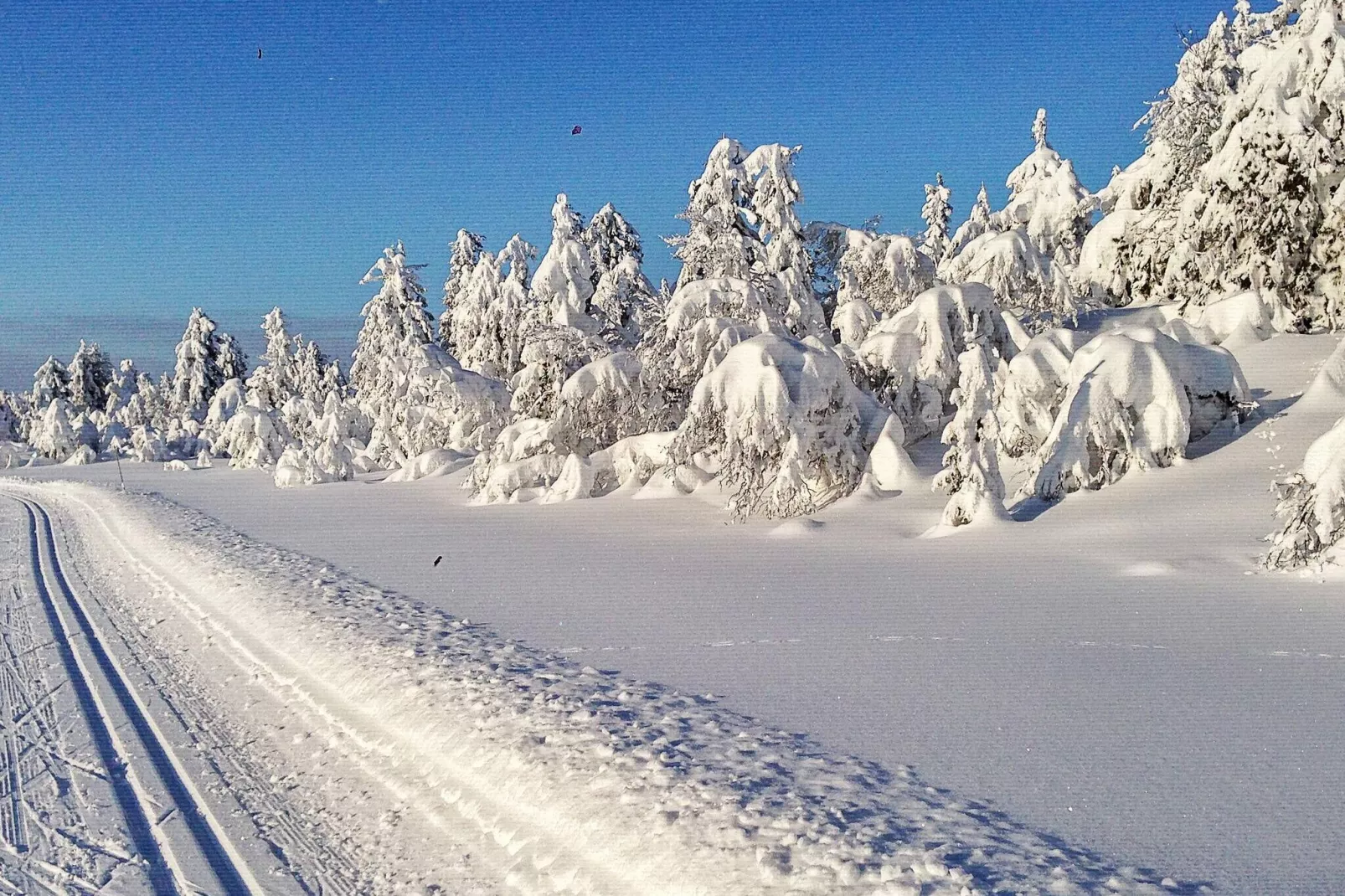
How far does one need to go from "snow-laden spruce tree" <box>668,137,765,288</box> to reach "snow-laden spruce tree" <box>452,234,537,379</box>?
13.4 m

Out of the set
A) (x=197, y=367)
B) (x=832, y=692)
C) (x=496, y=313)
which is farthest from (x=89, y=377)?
(x=832, y=692)

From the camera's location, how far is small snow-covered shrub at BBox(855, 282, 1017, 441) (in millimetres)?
17047

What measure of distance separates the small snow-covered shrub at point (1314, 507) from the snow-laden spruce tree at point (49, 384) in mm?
76185

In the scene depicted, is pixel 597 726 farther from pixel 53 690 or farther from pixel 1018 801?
pixel 53 690

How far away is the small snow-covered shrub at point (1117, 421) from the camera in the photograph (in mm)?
11727

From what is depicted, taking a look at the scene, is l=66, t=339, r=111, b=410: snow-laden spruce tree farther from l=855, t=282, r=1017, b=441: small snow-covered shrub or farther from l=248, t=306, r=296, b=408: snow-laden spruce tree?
l=855, t=282, r=1017, b=441: small snow-covered shrub

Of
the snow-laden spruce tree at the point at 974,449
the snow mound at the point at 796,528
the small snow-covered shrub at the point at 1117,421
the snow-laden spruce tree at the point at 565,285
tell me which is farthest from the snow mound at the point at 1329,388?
the snow-laden spruce tree at the point at 565,285

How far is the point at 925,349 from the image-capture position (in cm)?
1716

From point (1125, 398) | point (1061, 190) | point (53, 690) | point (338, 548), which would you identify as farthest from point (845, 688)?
point (1061, 190)

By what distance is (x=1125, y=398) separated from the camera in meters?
11.9

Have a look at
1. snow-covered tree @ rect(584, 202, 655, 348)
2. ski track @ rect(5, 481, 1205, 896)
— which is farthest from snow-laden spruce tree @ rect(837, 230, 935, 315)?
ski track @ rect(5, 481, 1205, 896)

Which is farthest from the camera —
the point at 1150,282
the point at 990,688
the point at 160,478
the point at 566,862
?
the point at 160,478

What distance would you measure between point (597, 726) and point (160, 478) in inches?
1464

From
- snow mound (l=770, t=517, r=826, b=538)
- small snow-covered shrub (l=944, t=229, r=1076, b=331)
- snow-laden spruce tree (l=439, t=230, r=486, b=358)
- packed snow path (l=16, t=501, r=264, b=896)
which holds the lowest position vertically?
packed snow path (l=16, t=501, r=264, b=896)
